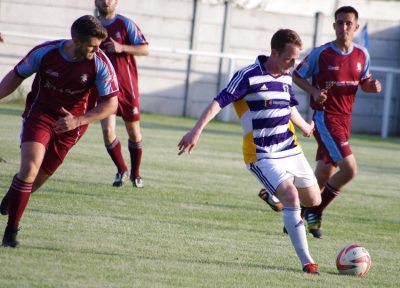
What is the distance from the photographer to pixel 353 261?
741cm

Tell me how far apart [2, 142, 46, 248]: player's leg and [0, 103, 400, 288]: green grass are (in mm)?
163

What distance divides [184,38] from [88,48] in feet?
59.0

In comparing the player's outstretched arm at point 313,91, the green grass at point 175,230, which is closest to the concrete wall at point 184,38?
the green grass at point 175,230

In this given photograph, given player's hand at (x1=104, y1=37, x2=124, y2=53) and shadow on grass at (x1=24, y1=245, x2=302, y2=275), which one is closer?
shadow on grass at (x1=24, y1=245, x2=302, y2=275)

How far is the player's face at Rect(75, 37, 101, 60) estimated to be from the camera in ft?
23.5

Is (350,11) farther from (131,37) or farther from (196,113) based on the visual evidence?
(196,113)

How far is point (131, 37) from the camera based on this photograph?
1116 centimetres

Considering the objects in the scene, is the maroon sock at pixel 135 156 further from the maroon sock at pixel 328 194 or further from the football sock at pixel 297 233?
the football sock at pixel 297 233

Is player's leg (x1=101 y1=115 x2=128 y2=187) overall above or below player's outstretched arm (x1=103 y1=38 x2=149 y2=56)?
below

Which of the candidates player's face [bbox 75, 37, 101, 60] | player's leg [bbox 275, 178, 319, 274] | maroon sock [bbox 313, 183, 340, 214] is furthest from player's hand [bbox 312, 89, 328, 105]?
player's face [bbox 75, 37, 101, 60]

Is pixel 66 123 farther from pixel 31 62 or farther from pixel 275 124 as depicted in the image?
pixel 275 124

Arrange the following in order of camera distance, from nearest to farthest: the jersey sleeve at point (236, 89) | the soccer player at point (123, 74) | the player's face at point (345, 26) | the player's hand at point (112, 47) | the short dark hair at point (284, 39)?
the short dark hair at point (284, 39)
the jersey sleeve at point (236, 89)
the player's face at point (345, 26)
the player's hand at point (112, 47)
the soccer player at point (123, 74)

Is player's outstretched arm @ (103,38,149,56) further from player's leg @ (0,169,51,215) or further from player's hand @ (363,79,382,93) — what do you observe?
player's leg @ (0,169,51,215)

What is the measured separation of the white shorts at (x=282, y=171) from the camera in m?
7.46
